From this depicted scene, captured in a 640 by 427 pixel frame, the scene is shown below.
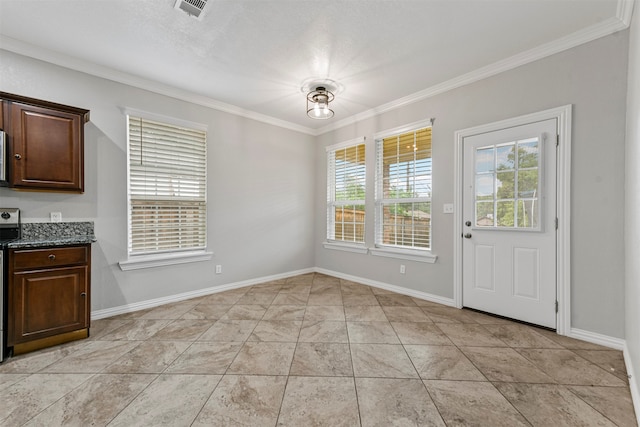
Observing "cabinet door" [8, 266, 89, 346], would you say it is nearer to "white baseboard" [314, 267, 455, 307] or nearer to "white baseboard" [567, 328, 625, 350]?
"white baseboard" [314, 267, 455, 307]

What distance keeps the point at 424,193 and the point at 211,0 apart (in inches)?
121

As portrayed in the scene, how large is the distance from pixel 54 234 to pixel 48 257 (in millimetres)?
550

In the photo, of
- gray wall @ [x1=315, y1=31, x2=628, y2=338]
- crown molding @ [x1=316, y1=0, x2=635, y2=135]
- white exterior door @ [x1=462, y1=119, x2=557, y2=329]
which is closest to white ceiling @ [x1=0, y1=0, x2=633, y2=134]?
crown molding @ [x1=316, y1=0, x2=635, y2=135]

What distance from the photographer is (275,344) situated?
Result: 2418 millimetres

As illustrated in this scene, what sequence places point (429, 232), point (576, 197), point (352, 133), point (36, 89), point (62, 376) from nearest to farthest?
point (62, 376)
point (576, 197)
point (36, 89)
point (429, 232)
point (352, 133)

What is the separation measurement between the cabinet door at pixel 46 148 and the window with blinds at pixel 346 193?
Result: 11.4 feet

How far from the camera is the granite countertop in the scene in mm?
2287

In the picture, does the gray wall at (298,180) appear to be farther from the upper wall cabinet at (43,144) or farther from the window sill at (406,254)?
the upper wall cabinet at (43,144)

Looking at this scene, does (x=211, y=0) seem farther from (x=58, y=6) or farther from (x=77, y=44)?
(x=77, y=44)

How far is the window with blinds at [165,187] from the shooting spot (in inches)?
128

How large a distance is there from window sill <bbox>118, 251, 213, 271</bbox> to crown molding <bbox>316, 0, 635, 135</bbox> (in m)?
3.35

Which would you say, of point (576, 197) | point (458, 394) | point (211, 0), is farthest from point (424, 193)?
point (211, 0)

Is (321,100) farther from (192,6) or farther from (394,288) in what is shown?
(394,288)

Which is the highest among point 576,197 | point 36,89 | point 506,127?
point 36,89
